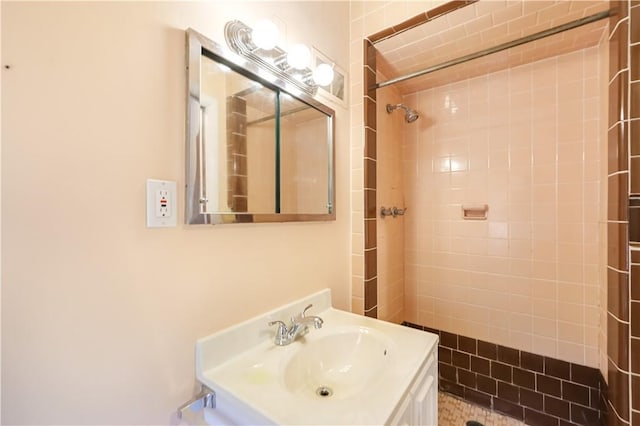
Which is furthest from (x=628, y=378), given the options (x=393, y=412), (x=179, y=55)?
(x=179, y=55)

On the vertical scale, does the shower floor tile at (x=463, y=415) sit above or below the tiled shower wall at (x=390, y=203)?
below

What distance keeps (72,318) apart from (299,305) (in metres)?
0.74

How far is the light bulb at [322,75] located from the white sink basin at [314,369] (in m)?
0.96

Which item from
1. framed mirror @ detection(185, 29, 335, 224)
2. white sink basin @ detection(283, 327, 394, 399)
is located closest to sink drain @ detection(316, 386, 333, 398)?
white sink basin @ detection(283, 327, 394, 399)

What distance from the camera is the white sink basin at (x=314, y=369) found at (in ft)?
2.16

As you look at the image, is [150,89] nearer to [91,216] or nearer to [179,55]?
[179,55]

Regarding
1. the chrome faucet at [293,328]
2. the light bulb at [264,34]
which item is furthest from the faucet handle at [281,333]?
the light bulb at [264,34]

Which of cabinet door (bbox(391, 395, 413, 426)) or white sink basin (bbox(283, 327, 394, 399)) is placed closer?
cabinet door (bbox(391, 395, 413, 426))

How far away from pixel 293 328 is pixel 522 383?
1655 mm

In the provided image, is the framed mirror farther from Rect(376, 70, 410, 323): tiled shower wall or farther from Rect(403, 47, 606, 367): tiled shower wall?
Rect(403, 47, 606, 367): tiled shower wall

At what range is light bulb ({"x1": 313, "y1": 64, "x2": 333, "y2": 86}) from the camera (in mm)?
1185

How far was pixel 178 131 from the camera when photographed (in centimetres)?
75

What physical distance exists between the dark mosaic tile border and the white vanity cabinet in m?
1.06

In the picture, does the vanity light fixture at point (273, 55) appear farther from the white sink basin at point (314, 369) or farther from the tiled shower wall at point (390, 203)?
the white sink basin at point (314, 369)
